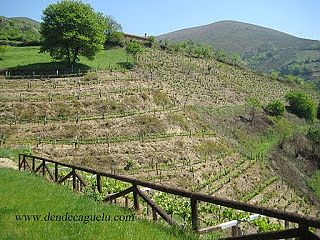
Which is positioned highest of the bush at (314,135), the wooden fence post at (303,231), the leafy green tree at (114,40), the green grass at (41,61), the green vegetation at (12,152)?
the leafy green tree at (114,40)

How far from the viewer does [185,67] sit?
82.9m

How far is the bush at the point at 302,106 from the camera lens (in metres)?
74.5

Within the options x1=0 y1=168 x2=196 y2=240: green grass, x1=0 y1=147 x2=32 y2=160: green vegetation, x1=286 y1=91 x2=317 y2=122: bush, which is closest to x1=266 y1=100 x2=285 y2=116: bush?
x1=286 y1=91 x2=317 y2=122: bush

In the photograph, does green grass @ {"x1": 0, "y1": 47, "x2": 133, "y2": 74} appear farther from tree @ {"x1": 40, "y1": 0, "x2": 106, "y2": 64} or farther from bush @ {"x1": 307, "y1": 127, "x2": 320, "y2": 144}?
bush @ {"x1": 307, "y1": 127, "x2": 320, "y2": 144}

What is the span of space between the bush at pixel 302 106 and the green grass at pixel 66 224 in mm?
70844

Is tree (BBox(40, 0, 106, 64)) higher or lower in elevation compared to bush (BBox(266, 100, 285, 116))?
higher

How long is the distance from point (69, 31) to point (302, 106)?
46374 mm

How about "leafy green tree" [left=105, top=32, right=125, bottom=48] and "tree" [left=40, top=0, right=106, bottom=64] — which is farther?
"leafy green tree" [left=105, top=32, right=125, bottom=48]

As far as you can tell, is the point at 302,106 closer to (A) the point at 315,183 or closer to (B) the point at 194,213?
(A) the point at 315,183

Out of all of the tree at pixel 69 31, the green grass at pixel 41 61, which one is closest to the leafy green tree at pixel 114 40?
the green grass at pixel 41 61

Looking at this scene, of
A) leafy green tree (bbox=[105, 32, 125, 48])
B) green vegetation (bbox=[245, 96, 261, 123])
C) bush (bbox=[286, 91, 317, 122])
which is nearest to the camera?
green vegetation (bbox=[245, 96, 261, 123])

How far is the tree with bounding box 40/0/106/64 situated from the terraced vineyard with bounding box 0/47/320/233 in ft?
20.8

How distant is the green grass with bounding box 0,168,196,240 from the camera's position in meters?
6.73

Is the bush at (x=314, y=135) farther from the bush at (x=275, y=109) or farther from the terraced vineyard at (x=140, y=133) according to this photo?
the terraced vineyard at (x=140, y=133)
